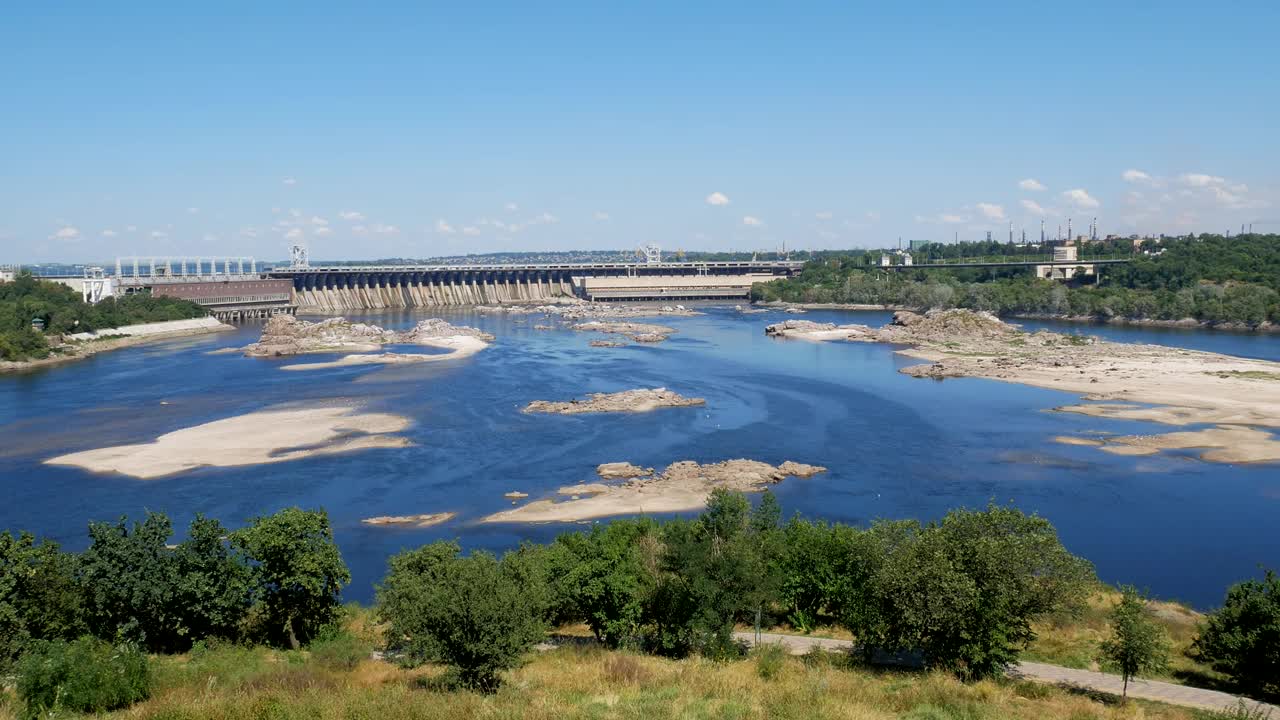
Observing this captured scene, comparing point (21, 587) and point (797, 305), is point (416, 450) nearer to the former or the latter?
point (21, 587)

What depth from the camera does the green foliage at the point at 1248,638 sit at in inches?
556

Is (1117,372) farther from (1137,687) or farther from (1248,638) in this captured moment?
(1137,687)

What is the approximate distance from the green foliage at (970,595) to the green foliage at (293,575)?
9400 mm

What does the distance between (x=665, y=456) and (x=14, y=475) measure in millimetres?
21868

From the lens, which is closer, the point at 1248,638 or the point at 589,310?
the point at 1248,638

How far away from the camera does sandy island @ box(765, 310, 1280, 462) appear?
36719mm

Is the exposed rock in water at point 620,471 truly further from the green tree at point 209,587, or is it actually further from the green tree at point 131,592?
the green tree at point 131,592

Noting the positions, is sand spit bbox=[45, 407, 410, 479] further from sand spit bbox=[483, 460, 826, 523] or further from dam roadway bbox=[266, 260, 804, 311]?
dam roadway bbox=[266, 260, 804, 311]

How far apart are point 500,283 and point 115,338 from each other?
54684mm

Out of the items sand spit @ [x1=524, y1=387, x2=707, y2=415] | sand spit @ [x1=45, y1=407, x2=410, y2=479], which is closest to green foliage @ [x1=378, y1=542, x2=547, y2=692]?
sand spit @ [x1=45, y1=407, x2=410, y2=479]

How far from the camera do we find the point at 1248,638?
47.1 feet

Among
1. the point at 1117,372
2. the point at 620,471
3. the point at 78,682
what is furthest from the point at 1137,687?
the point at 1117,372

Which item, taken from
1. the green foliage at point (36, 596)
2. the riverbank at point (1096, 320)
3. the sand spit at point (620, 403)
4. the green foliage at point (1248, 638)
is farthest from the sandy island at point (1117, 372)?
the green foliage at point (36, 596)

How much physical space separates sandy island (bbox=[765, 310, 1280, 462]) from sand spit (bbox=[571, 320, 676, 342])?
9379 mm
